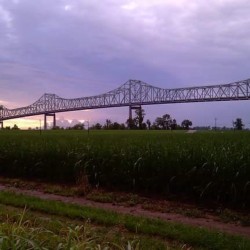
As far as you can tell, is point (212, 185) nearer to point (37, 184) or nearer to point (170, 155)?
point (170, 155)

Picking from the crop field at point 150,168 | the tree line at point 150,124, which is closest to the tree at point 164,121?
the tree line at point 150,124

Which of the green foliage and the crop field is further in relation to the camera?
the crop field

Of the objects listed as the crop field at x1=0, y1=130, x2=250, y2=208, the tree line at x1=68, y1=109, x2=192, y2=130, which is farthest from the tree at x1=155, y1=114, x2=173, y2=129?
the crop field at x1=0, y1=130, x2=250, y2=208

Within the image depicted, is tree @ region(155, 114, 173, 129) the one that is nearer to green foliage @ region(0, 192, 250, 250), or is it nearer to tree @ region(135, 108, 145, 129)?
tree @ region(135, 108, 145, 129)

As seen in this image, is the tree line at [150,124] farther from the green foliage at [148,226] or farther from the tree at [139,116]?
the green foliage at [148,226]

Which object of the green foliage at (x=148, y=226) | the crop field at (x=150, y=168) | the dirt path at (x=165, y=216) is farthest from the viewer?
the crop field at (x=150, y=168)

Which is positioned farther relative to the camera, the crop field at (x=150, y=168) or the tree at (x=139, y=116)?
the tree at (x=139, y=116)

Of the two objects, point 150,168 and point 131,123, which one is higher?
point 131,123

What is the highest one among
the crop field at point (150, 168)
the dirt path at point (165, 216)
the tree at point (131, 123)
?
the tree at point (131, 123)

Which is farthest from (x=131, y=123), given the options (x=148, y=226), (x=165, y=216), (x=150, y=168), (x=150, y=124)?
(x=148, y=226)

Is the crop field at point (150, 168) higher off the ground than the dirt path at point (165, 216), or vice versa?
the crop field at point (150, 168)

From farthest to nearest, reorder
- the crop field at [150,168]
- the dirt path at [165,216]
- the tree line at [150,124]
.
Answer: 1. the tree line at [150,124]
2. the crop field at [150,168]
3. the dirt path at [165,216]

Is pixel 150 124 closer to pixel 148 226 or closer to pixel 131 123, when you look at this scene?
pixel 131 123

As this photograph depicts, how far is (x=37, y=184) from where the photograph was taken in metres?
13.4
